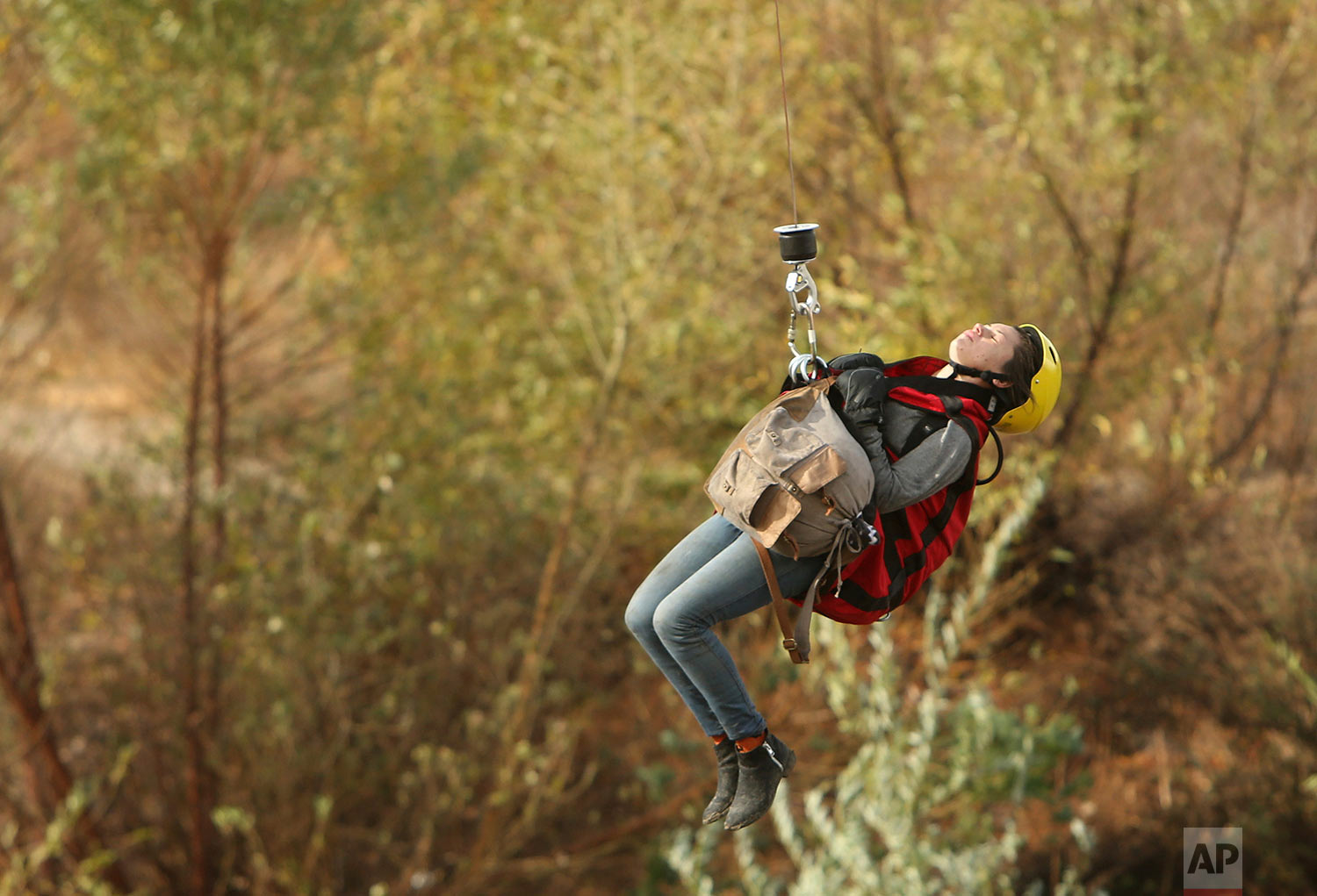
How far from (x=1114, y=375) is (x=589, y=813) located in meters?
6.80

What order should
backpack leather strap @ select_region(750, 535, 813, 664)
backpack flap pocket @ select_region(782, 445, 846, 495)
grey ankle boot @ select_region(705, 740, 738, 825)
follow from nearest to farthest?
1. backpack flap pocket @ select_region(782, 445, 846, 495)
2. backpack leather strap @ select_region(750, 535, 813, 664)
3. grey ankle boot @ select_region(705, 740, 738, 825)

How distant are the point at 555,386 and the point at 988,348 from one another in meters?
9.29

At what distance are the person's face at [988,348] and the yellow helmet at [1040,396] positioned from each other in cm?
10

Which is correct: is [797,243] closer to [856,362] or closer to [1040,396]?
[856,362]

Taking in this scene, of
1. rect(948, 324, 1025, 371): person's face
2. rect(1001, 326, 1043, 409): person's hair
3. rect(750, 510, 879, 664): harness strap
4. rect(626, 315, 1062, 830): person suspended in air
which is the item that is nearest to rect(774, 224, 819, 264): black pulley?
rect(626, 315, 1062, 830): person suspended in air

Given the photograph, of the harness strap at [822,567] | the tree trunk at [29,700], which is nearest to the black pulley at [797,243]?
the harness strap at [822,567]

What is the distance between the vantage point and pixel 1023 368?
3.48 metres

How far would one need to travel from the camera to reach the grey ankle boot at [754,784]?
11.7 feet

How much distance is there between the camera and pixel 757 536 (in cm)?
325

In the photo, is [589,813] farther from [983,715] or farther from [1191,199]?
[1191,199]

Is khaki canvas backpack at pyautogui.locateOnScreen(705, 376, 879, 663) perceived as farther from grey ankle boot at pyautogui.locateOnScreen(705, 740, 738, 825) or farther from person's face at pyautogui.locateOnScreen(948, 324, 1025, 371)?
grey ankle boot at pyautogui.locateOnScreen(705, 740, 738, 825)

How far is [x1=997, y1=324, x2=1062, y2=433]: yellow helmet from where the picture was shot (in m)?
3.55

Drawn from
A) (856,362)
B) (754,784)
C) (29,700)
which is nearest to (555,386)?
(29,700)

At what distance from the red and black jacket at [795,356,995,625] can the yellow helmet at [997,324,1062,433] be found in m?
0.12
